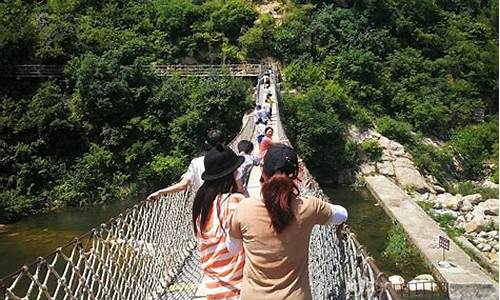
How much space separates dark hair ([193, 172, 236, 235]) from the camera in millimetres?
2115

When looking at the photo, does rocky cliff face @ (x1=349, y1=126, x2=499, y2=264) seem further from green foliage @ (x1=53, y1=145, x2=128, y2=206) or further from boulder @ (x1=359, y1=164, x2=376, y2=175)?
green foliage @ (x1=53, y1=145, x2=128, y2=206)

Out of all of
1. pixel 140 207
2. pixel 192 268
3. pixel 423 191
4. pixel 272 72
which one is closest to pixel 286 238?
pixel 140 207

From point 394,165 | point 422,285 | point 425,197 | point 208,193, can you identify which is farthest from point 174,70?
point 208,193

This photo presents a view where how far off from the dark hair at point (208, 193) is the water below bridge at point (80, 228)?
23.6 ft

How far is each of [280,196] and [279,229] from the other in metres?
0.11

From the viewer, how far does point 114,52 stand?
1728 cm

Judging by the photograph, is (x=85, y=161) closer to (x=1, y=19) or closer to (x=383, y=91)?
(x=1, y=19)

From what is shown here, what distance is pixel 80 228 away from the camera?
42.1 ft

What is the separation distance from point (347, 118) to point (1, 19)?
451 inches

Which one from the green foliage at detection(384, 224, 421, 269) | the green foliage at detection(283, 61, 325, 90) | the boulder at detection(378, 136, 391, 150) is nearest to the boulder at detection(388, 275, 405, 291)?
the green foliage at detection(384, 224, 421, 269)

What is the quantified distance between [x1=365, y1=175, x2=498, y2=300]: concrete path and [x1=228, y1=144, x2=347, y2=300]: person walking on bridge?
604 centimetres

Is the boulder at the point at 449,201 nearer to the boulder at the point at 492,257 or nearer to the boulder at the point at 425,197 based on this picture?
the boulder at the point at 425,197

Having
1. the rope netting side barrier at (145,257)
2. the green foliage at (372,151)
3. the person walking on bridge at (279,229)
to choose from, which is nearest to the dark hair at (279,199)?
the person walking on bridge at (279,229)

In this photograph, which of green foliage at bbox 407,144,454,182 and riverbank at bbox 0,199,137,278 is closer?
riverbank at bbox 0,199,137,278
